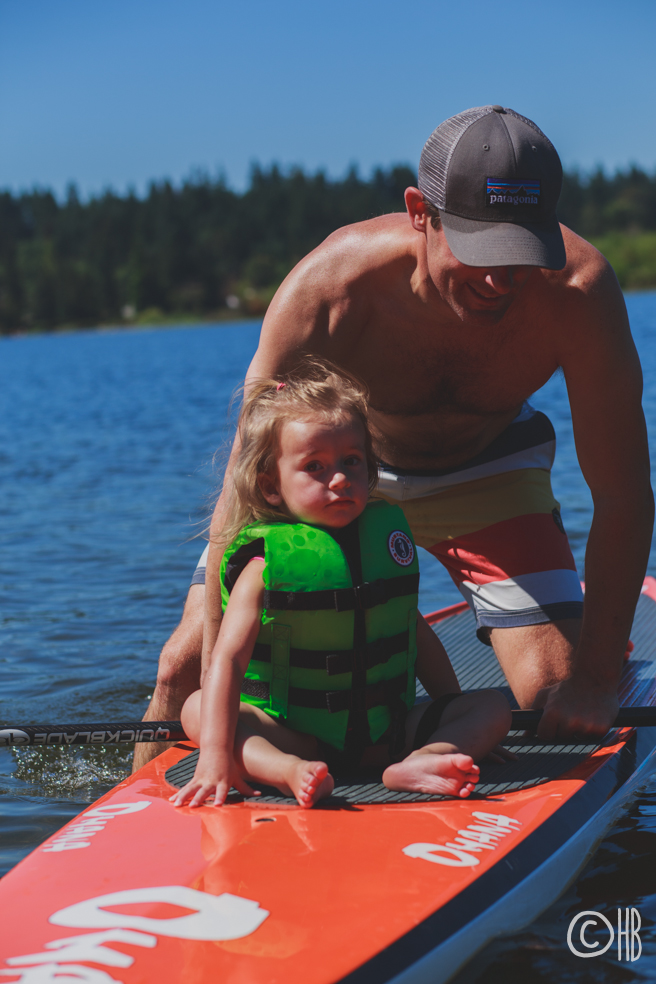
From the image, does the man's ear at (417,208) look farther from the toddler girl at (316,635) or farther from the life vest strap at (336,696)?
the life vest strap at (336,696)

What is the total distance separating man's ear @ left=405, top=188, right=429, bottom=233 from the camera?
2805 mm

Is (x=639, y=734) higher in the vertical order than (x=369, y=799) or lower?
lower

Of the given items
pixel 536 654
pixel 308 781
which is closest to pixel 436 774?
pixel 308 781

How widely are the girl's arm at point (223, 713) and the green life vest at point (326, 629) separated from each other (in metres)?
0.08

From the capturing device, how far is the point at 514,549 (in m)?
3.59

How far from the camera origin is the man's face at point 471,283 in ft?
8.82

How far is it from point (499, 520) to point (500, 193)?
1359mm

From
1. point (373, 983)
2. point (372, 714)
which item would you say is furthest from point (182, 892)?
point (372, 714)

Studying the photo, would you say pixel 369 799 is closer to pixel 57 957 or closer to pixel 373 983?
pixel 373 983

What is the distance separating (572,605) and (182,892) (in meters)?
1.91

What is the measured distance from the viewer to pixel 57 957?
176 centimetres

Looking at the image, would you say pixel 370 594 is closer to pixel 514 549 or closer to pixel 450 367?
pixel 450 367

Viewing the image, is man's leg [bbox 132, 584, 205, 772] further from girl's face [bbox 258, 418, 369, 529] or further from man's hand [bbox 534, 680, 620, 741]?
man's hand [bbox 534, 680, 620, 741]

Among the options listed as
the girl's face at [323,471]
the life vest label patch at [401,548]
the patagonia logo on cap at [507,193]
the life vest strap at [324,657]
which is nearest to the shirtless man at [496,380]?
the patagonia logo on cap at [507,193]
